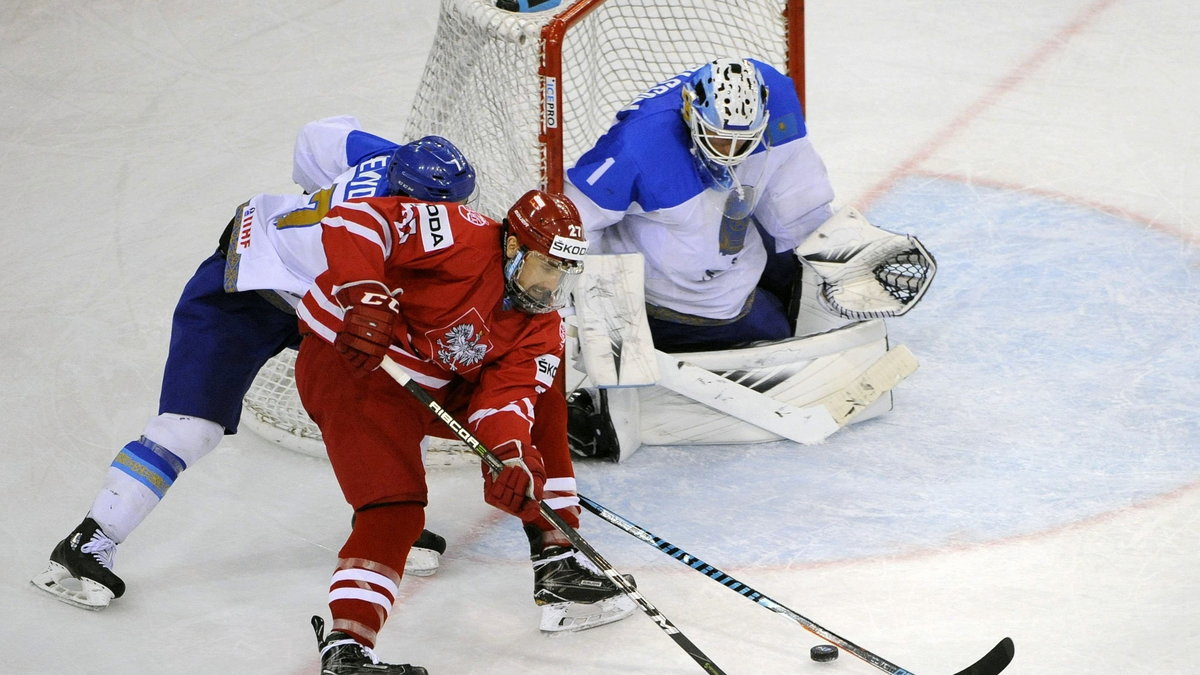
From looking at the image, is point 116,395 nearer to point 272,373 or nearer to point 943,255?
point 272,373

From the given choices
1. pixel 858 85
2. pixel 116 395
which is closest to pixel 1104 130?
pixel 858 85

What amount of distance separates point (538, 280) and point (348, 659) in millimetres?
809

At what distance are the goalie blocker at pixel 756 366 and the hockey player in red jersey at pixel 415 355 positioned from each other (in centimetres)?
63

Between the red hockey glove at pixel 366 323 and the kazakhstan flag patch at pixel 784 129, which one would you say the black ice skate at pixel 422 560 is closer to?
the red hockey glove at pixel 366 323

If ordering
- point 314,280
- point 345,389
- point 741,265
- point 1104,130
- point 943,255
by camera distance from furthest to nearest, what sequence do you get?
point 1104,130 < point 943,255 < point 741,265 < point 314,280 < point 345,389

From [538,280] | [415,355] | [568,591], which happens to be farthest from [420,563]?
[538,280]

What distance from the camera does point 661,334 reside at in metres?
4.19

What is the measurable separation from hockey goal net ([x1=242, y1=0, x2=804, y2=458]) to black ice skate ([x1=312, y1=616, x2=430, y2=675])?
1.14 m

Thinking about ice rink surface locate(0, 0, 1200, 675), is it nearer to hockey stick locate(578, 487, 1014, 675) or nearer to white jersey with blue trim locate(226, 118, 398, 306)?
hockey stick locate(578, 487, 1014, 675)

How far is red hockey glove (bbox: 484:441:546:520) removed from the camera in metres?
2.95

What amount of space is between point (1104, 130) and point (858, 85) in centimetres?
94

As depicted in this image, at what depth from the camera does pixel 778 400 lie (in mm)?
4023

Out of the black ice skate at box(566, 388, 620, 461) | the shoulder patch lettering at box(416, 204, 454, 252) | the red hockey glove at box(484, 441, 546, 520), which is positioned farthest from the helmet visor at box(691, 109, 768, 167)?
the red hockey glove at box(484, 441, 546, 520)

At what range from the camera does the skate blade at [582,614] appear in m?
3.31
